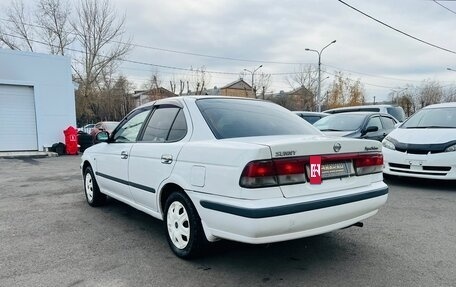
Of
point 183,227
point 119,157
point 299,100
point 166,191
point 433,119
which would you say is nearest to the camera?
point 183,227

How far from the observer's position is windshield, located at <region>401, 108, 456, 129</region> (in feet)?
24.4

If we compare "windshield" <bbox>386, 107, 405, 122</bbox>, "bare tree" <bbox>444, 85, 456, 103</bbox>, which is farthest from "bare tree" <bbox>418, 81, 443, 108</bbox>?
"windshield" <bbox>386, 107, 405, 122</bbox>

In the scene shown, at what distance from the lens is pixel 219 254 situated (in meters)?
3.62

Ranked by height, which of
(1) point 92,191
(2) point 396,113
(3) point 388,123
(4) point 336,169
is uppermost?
(2) point 396,113

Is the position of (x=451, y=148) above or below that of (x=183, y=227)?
above

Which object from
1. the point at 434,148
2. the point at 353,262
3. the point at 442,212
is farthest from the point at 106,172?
the point at 434,148

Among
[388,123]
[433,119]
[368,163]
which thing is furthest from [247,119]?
[388,123]

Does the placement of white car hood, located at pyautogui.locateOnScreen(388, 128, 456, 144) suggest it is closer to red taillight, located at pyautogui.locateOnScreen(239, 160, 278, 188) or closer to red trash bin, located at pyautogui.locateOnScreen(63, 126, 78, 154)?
red taillight, located at pyautogui.locateOnScreen(239, 160, 278, 188)

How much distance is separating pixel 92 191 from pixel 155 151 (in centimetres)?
234

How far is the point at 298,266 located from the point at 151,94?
155ft

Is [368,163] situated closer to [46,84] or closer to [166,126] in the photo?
[166,126]

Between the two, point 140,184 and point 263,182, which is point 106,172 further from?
point 263,182

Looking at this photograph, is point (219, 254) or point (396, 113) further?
point (396, 113)

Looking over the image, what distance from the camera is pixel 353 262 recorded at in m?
3.42
